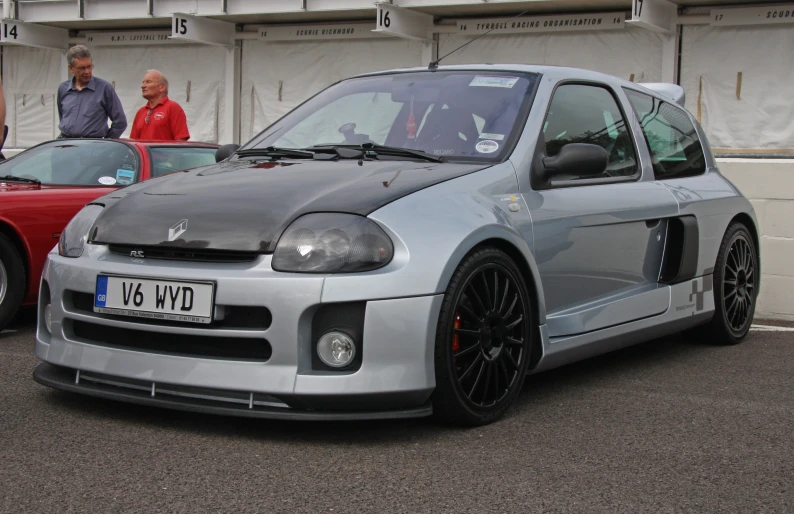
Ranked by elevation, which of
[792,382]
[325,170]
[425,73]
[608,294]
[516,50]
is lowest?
[792,382]

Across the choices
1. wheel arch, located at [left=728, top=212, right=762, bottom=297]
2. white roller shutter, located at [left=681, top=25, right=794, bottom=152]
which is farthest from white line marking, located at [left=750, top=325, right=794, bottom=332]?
white roller shutter, located at [left=681, top=25, right=794, bottom=152]

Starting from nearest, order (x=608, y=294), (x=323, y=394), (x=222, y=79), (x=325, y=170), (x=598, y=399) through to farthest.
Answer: (x=323, y=394) → (x=325, y=170) → (x=598, y=399) → (x=608, y=294) → (x=222, y=79)

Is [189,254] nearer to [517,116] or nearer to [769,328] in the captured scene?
[517,116]

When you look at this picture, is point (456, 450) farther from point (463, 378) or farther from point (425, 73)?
point (425, 73)

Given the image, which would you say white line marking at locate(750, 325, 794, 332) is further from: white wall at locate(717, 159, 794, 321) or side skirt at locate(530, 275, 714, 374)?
side skirt at locate(530, 275, 714, 374)

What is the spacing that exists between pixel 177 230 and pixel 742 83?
44.9ft

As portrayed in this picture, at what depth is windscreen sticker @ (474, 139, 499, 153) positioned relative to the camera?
14.9 feet

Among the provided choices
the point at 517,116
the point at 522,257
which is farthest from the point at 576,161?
the point at 522,257

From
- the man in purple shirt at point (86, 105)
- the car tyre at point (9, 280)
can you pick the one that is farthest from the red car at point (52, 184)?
the man in purple shirt at point (86, 105)

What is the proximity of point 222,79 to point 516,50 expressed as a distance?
585cm

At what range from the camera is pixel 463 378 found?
3.94 metres

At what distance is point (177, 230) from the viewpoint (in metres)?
3.90

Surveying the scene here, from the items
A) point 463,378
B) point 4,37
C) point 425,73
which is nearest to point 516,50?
point 4,37

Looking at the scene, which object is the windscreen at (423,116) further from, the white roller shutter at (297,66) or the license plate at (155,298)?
the white roller shutter at (297,66)
